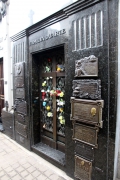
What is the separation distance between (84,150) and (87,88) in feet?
3.64

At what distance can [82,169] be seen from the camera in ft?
7.93

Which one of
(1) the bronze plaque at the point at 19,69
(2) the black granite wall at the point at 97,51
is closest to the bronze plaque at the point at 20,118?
(1) the bronze plaque at the point at 19,69

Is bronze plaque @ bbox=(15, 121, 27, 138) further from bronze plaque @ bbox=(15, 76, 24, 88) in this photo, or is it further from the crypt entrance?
bronze plaque @ bbox=(15, 76, 24, 88)

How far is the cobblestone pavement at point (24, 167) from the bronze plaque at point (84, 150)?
2.05 feet

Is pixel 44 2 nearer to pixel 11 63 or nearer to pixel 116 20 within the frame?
pixel 116 20

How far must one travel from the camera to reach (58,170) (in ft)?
9.39

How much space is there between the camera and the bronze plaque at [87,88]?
7.04 ft

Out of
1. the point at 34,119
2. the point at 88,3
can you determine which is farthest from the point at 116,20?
the point at 34,119

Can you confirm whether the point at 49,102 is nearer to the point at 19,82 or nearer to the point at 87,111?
the point at 19,82

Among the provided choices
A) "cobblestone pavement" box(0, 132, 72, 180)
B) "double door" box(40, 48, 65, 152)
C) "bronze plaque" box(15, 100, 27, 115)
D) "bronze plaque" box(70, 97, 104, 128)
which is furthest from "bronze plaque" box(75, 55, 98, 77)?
"cobblestone pavement" box(0, 132, 72, 180)

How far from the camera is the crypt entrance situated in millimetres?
3260

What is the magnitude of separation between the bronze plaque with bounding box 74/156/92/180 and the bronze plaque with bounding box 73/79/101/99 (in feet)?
3.79

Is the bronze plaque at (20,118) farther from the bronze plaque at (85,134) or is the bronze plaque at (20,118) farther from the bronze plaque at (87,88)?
the bronze plaque at (87,88)

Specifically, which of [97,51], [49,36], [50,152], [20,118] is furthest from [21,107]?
[97,51]
